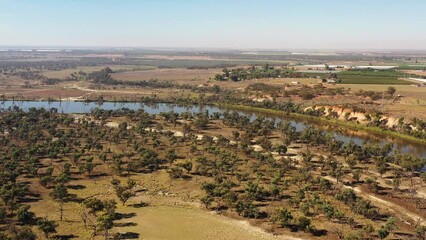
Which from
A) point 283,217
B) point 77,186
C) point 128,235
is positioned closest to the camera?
point 128,235

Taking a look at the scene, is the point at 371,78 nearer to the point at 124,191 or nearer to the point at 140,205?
the point at 124,191

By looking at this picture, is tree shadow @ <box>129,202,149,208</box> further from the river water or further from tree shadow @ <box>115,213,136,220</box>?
the river water

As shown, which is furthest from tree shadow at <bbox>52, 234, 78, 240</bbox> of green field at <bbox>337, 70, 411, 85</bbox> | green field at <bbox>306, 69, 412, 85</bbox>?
green field at <bbox>337, 70, 411, 85</bbox>

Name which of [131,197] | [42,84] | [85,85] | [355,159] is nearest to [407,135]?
[355,159]

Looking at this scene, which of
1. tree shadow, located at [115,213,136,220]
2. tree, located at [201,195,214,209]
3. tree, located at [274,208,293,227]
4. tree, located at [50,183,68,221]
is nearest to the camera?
tree, located at [274,208,293,227]

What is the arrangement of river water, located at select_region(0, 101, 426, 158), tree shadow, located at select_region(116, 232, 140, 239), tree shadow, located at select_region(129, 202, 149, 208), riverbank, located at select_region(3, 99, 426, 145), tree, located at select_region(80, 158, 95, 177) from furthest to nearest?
riverbank, located at select_region(3, 99, 426, 145)
river water, located at select_region(0, 101, 426, 158)
tree, located at select_region(80, 158, 95, 177)
tree shadow, located at select_region(129, 202, 149, 208)
tree shadow, located at select_region(116, 232, 140, 239)

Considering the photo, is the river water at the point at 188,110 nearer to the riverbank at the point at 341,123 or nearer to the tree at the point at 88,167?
the riverbank at the point at 341,123

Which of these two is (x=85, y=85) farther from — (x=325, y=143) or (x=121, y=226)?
(x=121, y=226)

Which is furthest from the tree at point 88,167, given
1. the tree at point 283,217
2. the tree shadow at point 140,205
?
the tree at point 283,217

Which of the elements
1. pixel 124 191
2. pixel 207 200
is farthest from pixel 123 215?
pixel 207 200
